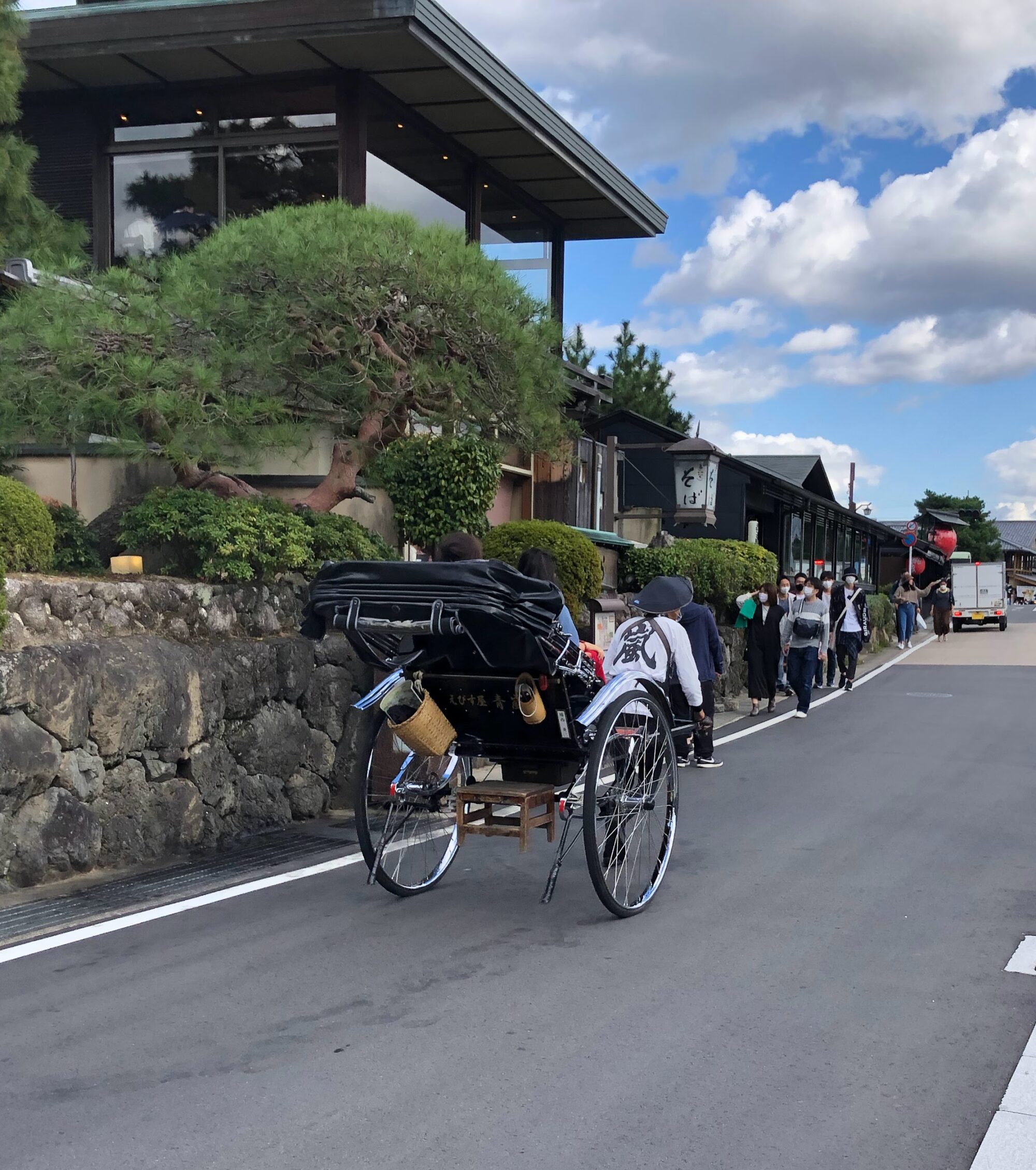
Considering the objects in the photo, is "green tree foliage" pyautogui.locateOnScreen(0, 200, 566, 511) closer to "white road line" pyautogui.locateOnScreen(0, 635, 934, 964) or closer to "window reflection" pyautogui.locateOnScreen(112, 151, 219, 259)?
"white road line" pyautogui.locateOnScreen(0, 635, 934, 964)

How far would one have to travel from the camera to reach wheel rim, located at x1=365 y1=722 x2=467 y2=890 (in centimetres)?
631

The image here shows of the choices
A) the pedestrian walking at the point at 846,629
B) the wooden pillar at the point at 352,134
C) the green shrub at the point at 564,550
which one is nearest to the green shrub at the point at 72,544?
the green shrub at the point at 564,550

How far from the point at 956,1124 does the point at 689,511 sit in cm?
1559

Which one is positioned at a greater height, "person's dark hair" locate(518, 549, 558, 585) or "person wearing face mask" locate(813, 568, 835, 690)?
"person's dark hair" locate(518, 549, 558, 585)

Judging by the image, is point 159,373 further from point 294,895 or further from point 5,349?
point 294,895

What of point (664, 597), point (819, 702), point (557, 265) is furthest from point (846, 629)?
point (664, 597)

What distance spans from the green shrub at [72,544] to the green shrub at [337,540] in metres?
1.71

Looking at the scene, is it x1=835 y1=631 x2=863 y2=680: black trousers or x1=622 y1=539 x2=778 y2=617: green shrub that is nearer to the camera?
x1=622 y1=539 x2=778 y2=617: green shrub

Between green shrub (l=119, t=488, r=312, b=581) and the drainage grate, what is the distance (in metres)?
2.10

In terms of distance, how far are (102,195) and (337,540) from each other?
981 centimetres

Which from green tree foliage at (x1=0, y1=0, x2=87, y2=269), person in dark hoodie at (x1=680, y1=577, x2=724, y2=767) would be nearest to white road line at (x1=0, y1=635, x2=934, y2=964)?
person in dark hoodie at (x1=680, y1=577, x2=724, y2=767)

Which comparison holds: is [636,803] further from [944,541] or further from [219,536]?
[944,541]

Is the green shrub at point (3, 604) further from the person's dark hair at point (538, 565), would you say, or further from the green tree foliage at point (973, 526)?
the green tree foliage at point (973, 526)

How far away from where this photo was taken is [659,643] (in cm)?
791
